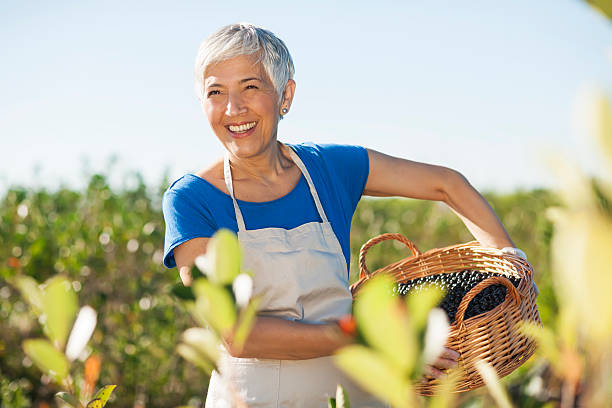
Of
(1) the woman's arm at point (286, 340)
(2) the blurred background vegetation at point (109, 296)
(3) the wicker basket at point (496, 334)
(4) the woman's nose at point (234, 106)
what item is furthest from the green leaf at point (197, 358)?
(2) the blurred background vegetation at point (109, 296)

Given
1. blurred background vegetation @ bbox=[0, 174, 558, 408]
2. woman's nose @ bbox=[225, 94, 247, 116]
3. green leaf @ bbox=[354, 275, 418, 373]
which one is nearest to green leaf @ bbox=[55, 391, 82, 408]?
green leaf @ bbox=[354, 275, 418, 373]

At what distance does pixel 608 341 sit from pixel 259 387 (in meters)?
1.34

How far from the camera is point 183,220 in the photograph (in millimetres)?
1421

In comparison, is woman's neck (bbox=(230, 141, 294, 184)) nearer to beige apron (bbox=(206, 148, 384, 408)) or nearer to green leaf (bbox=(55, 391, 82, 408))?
beige apron (bbox=(206, 148, 384, 408))

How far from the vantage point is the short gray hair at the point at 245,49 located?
1564 millimetres

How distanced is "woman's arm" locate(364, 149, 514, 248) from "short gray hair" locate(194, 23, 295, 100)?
0.43m

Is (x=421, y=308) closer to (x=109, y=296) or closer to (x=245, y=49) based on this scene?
(x=245, y=49)

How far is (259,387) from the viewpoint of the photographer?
1482 millimetres

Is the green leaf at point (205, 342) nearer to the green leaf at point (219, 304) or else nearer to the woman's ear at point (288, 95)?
the green leaf at point (219, 304)

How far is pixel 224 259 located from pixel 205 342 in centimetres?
7

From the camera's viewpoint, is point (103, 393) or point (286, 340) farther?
point (286, 340)

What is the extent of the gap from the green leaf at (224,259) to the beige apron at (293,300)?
1.10m

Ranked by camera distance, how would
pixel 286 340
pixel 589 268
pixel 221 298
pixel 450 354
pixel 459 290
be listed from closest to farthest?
pixel 589 268
pixel 221 298
pixel 286 340
pixel 450 354
pixel 459 290

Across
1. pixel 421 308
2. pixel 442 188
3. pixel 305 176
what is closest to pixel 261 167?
pixel 305 176
